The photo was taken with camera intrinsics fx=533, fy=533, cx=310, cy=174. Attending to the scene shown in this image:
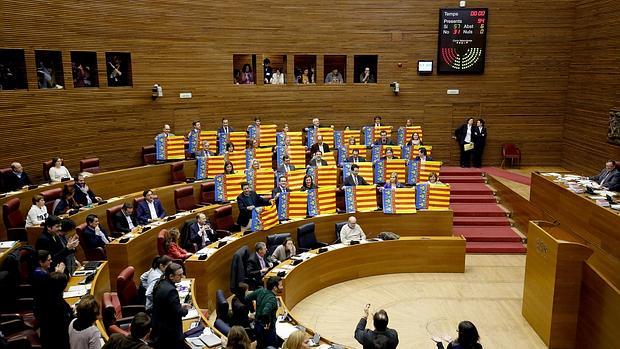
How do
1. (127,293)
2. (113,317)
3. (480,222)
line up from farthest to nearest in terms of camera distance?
(480,222) → (127,293) → (113,317)

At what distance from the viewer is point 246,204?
9102 mm

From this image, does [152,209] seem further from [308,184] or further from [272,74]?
[272,74]

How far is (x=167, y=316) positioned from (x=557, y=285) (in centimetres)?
493

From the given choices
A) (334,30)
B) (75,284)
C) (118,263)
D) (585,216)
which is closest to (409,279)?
(585,216)

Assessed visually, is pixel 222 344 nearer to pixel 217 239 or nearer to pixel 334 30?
pixel 217 239

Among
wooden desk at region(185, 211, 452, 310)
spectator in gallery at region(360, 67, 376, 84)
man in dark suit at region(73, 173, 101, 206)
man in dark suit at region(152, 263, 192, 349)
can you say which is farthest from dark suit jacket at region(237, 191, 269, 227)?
spectator in gallery at region(360, 67, 376, 84)

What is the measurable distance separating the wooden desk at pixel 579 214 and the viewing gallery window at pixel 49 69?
9.74 meters

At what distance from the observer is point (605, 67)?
11.8 m

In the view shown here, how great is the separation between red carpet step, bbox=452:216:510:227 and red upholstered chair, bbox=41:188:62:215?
24.9 feet

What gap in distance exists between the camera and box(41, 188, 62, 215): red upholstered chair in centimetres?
845

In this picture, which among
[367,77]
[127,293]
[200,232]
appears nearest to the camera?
[127,293]

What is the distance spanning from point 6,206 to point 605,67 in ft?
39.5

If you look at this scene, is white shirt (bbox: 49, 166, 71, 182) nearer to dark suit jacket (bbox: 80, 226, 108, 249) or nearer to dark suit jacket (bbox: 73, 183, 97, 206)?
dark suit jacket (bbox: 73, 183, 97, 206)

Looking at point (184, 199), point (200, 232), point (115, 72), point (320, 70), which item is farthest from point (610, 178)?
point (115, 72)
